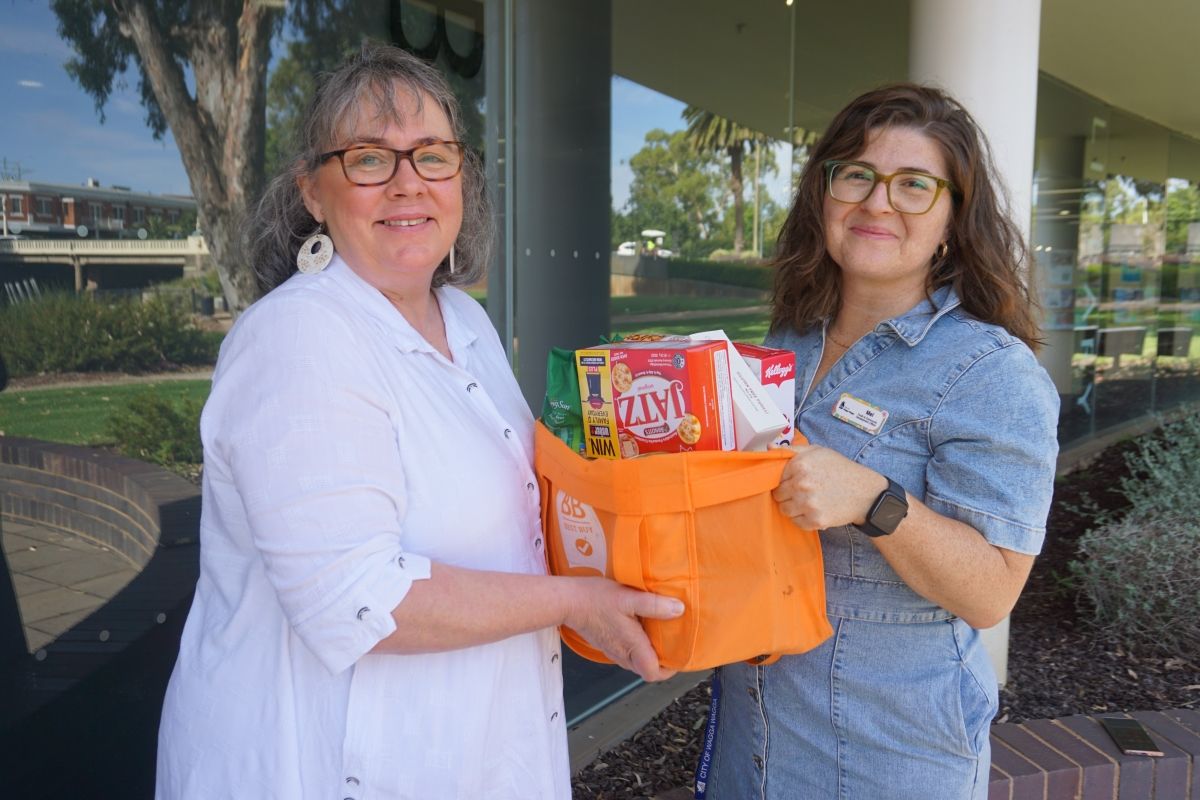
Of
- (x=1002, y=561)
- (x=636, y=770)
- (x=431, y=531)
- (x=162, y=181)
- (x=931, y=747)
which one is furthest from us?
(x=636, y=770)

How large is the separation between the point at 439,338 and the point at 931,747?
1.15 meters

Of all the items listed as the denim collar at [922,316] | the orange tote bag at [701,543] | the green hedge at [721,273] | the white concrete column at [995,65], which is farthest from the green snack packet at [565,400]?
the green hedge at [721,273]

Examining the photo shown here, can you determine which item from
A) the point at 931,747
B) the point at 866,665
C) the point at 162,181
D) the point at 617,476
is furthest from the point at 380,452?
the point at 162,181

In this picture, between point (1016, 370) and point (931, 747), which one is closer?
point (1016, 370)

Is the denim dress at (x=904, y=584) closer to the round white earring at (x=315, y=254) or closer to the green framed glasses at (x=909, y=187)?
the green framed glasses at (x=909, y=187)

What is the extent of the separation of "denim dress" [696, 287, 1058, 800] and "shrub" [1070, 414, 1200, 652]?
117 inches

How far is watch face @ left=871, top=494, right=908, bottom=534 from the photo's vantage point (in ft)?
4.74

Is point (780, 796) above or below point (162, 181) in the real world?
below

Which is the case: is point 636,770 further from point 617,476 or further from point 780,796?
point 617,476

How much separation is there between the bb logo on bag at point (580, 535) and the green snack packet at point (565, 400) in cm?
10

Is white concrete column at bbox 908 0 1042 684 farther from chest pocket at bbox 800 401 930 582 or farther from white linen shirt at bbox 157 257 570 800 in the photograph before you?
white linen shirt at bbox 157 257 570 800

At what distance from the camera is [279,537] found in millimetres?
1283

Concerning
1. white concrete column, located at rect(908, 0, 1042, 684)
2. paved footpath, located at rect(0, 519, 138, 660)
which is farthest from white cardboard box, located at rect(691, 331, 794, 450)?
white concrete column, located at rect(908, 0, 1042, 684)

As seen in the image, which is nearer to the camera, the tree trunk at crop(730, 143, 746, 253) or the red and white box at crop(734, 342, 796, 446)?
the red and white box at crop(734, 342, 796, 446)
